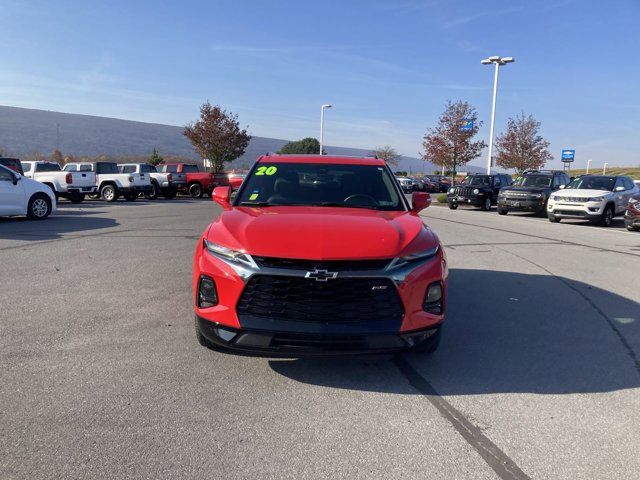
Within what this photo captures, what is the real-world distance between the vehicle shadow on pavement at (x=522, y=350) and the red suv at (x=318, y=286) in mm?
480

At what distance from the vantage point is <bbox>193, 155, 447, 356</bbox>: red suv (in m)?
3.47

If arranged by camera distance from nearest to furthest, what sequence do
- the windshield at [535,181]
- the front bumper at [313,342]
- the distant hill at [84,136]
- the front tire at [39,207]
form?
the front bumper at [313,342], the front tire at [39,207], the windshield at [535,181], the distant hill at [84,136]

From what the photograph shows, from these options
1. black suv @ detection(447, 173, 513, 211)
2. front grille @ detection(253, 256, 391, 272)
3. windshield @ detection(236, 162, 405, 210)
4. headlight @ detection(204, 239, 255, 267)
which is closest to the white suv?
black suv @ detection(447, 173, 513, 211)

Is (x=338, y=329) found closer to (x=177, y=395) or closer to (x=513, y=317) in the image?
(x=177, y=395)

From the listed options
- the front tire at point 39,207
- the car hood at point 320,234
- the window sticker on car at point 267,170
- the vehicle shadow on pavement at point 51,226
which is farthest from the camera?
the front tire at point 39,207

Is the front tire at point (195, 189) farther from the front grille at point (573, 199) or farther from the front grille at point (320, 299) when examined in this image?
the front grille at point (320, 299)

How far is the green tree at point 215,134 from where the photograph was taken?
4492 centimetres

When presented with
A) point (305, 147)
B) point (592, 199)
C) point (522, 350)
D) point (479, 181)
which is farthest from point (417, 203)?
point (305, 147)

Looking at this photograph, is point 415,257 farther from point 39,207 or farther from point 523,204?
point 523,204

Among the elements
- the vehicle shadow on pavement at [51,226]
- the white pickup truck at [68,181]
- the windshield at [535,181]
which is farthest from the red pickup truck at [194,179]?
the windshield at [535,181]

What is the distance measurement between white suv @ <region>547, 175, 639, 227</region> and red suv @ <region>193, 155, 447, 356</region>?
16116 millimetres

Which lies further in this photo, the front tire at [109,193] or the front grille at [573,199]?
the front tire at [109,193]

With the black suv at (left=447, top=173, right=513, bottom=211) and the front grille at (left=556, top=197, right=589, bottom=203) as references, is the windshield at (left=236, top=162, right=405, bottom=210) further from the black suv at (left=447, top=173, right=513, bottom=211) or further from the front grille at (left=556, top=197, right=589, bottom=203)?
the black suv at (left=447, top=173, right=513, bottom=211)

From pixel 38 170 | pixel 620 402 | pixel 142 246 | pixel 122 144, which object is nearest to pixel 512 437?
pixel 620 402
